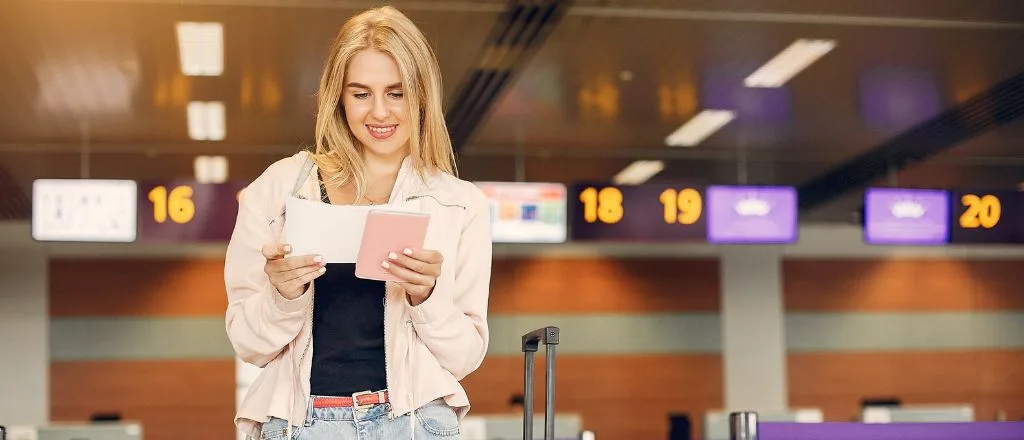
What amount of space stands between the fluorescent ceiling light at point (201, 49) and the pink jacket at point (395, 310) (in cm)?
521

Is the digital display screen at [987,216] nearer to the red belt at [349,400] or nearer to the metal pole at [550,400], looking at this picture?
the metal pole at [550,400]

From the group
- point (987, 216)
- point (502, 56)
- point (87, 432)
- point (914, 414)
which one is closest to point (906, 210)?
point (987, 216)

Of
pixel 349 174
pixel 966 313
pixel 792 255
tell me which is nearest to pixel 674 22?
pixel 349 174

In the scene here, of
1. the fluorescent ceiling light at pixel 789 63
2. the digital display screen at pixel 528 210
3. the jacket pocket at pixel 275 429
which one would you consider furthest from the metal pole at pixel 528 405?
the digital display screen at pixel 528 210

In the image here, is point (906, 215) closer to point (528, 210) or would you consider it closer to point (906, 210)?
point (906, 210)

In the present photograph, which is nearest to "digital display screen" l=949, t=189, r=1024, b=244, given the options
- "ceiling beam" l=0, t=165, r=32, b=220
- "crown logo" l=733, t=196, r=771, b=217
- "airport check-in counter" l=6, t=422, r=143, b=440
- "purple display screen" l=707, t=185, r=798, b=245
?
"purple display screen" l=707, t=185, r=798, b=245

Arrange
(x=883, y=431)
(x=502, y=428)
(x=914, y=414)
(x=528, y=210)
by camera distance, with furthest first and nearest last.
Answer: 1. (x=914, y=414)
2. (x=528, y=210)
3. (x=502, y=428)
4. (x=883, y=431)

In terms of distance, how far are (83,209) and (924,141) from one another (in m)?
6.34

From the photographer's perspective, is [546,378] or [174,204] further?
[174,204]

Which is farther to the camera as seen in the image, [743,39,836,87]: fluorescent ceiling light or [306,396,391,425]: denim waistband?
[743,39,836,87]: fluorescent ceiling light

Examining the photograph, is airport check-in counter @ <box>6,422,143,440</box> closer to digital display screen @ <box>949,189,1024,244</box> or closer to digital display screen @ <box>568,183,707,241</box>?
digital display screen @ <box>568,183,707,241</box>

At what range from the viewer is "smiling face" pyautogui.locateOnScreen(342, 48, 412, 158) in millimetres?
1906

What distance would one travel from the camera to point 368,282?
1.86 meters

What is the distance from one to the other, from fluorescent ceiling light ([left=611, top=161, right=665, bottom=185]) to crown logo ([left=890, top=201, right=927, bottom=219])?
8.05ft
